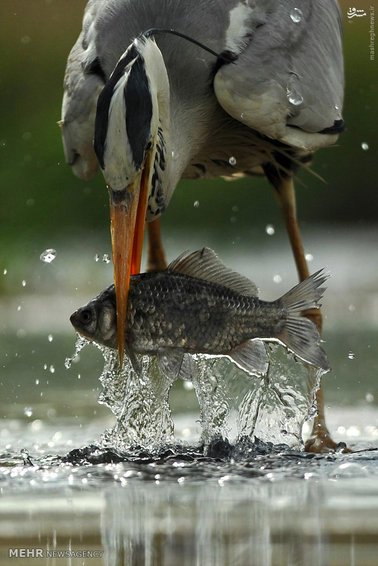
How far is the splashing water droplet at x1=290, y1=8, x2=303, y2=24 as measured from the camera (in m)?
6.00

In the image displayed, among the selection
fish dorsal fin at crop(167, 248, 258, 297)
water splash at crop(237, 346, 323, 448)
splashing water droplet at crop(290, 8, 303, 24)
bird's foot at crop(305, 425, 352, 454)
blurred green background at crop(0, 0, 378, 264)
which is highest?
blurred green background at crop(0, 0, 378, 264)

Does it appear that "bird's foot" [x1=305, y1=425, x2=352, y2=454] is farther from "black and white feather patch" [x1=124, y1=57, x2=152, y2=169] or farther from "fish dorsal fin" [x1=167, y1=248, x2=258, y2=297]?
"black and white feather patch" [x1=124, y1=57, x2=152, y2=169]

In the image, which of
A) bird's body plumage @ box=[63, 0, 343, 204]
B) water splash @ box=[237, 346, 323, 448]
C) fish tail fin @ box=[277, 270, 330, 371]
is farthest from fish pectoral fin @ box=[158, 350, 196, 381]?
bird's body plumage @ box=[63, 0, 343, 204]

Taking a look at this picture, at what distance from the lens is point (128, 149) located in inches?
187

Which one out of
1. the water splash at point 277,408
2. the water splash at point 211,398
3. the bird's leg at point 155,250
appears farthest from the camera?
the bird's leg at point 155,250

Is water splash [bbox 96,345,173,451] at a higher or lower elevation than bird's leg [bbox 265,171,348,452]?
lower

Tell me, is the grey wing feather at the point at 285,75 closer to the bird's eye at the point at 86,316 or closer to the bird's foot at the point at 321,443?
the bird's foot at the point at 321,443

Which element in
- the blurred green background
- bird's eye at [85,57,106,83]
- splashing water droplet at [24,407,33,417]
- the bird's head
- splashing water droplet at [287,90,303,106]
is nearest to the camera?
the bird's head

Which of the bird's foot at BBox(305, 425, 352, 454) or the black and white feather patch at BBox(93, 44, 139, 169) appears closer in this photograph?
the black and white feather patch at BBox(93, 44, 139, 169)

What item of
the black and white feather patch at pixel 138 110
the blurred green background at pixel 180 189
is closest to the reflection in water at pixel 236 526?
the black and white feather patch at pixel 138 110

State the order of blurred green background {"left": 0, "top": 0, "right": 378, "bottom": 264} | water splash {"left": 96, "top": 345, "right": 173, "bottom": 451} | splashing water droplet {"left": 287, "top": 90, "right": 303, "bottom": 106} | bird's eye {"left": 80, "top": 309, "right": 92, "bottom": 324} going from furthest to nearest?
blurred green background {"left": 0, "top": 0, "right": 378, "bottom": 264} < splashing water droplet {"left": 287, "top": 90, "right": 303, "bottom": 106} < water splash {"left": 96, "top": 345, "right": 173, "bottom": 451} < bird's eye {"left": 80, "top": 309, "right": 92, "bottom": 324}

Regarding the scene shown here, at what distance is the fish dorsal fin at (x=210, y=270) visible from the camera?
4715mm

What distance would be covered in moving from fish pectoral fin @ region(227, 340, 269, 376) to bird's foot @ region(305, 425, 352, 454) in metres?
0.74

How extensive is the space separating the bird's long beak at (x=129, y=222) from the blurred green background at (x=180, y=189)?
19.5ft
